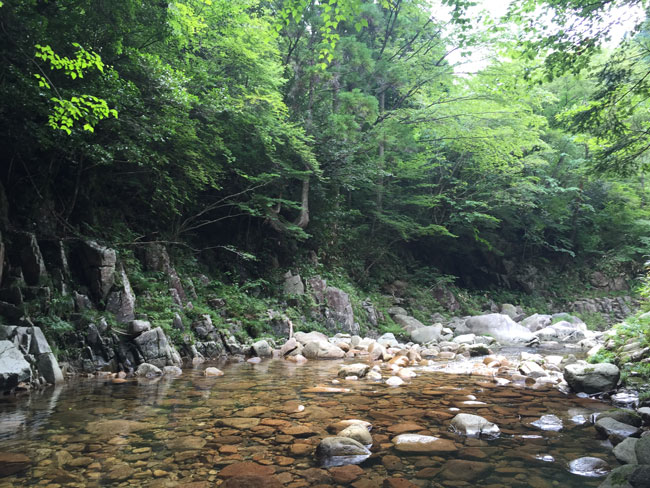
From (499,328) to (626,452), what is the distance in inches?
494

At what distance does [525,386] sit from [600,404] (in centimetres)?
121

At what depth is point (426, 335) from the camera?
13.0 meters

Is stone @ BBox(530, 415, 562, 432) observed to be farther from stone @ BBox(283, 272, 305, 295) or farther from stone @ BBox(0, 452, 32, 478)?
stone @ BBox(283, 272, 305, 295)

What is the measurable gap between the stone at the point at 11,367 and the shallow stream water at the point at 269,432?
0.28m

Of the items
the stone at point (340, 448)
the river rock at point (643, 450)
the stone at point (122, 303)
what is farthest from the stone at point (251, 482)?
the stone at point (122, 303)

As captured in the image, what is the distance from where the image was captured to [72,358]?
20.2 feet

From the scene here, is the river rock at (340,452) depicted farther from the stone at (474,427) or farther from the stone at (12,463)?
the stone at (12,463)

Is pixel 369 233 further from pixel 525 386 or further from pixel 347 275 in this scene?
pixel 525 386

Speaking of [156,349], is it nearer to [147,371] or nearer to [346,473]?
[147,371]

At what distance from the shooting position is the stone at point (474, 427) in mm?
3338

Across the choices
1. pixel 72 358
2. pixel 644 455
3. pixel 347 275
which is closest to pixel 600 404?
pixel 644 455

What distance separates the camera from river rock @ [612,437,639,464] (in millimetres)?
2649

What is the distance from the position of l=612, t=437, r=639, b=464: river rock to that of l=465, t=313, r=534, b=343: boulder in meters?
11.8

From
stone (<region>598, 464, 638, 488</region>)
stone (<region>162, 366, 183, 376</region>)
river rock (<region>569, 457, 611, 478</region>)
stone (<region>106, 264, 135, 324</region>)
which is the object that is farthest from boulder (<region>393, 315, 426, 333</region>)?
stone (<region>598, 464, 638, 488</region>)
